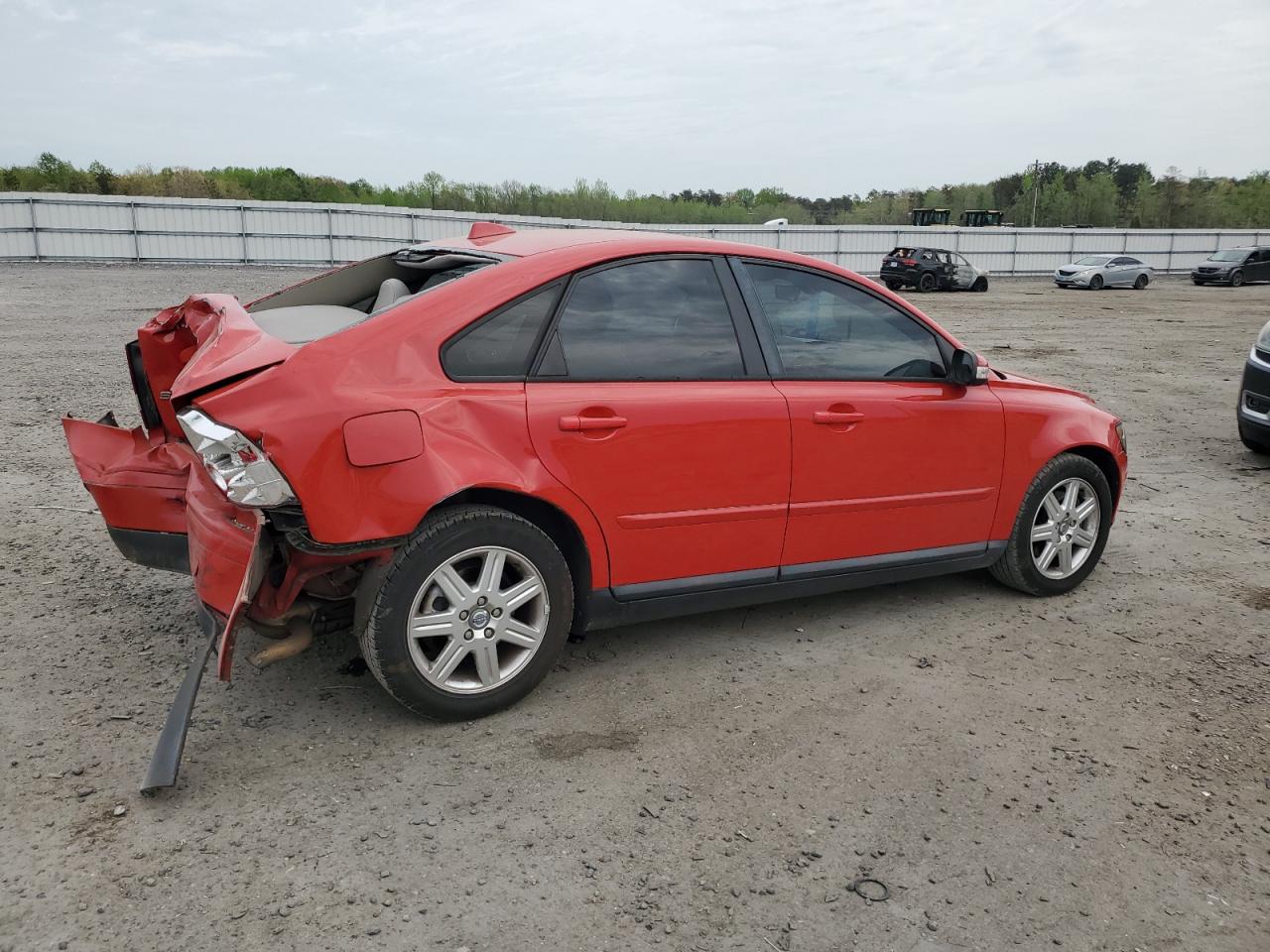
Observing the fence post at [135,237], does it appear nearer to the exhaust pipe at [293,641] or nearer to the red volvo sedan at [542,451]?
the red volvo sedan at [542,451]

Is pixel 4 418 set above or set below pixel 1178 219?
below

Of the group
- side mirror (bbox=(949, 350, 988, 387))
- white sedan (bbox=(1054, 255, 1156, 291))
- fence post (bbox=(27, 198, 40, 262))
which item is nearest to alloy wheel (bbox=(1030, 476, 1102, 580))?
side mirror (bbox=(949, 350, 988, 387))

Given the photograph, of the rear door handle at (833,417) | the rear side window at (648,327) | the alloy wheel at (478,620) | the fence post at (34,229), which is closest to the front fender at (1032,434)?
the rear door handle at (833,417)

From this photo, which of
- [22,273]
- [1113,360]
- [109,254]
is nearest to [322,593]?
[1113,360]

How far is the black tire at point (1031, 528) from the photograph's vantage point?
4723 mm

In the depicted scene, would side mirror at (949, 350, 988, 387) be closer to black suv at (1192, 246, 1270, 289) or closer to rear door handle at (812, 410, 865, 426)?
rear door handle at (812, 410, 865, 426)

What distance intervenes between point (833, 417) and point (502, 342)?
4.57 feet

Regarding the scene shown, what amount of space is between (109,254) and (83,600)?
2763 centimetres

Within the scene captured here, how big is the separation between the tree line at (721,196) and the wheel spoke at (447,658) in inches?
1652

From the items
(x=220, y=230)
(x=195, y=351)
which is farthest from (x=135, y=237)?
(x=195, y=351)

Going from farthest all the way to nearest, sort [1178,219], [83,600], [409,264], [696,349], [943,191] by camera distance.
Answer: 1. [943,191]
2. [1178,219]
3. [83,600]
4. [409,264]
5. [696,349]

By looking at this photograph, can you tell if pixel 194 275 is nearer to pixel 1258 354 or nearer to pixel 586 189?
pixel 1258 354

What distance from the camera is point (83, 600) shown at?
446 cm

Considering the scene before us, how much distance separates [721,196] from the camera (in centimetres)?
7988
